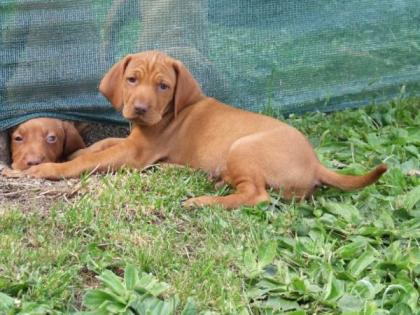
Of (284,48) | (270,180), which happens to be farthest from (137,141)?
(284,48)

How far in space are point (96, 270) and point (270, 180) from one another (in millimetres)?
1581

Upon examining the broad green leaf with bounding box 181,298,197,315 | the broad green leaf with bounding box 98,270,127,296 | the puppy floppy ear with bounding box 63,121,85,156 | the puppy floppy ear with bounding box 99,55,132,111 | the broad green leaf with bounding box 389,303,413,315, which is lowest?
the puppy floppy ear with bounding box 63,121,85,156

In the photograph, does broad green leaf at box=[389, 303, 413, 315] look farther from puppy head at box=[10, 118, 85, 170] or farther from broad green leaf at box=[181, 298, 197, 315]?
puppy head at box=[10, 118, 85, 170]

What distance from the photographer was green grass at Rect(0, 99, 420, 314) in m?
4.48

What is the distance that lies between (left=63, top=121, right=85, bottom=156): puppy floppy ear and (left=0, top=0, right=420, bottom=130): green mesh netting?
114mm

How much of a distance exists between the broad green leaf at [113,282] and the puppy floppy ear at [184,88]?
7.24 ft

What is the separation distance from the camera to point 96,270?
4.61m

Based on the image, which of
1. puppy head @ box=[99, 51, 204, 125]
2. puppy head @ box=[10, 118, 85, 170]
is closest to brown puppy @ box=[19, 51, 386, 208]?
puppy head @ box=[99, 51, 204, 125]

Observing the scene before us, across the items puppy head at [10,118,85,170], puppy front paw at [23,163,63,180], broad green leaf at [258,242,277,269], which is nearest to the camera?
broad green leaf at [258,242,277,269]

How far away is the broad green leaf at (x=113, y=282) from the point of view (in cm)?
434

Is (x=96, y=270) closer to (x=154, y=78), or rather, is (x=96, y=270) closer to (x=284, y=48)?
(x=154, y=78)

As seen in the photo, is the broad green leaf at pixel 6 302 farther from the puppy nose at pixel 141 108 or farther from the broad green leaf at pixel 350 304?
the puppy nose at pixel 141 108

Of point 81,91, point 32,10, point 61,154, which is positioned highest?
point 32,10

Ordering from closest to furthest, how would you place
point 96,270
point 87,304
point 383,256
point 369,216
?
1. point 87,304
2. point 96,270
3. point 383,256
4. point 369,216
